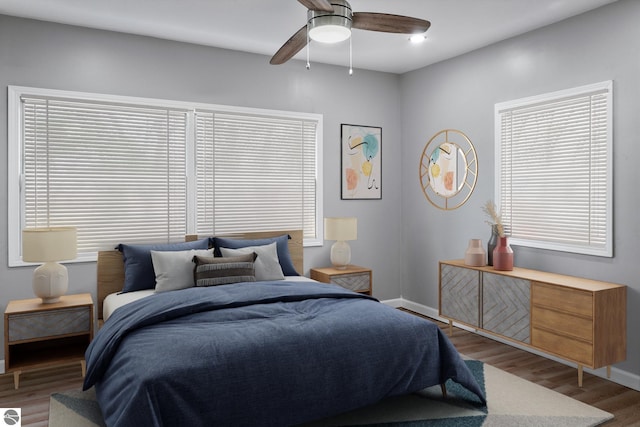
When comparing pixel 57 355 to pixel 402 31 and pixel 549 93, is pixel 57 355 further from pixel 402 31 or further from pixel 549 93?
pixel 549 93

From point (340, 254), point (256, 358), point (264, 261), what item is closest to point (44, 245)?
point (264, 261)

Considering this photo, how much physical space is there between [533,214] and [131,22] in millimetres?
3761

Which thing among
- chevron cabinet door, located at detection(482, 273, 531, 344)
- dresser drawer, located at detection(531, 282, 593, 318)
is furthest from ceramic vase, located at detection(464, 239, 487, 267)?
dresser drawer, located at detection(531, 282, 593, 318)

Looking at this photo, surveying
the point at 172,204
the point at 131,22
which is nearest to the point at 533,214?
the point at 172,204

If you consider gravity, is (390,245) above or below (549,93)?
below

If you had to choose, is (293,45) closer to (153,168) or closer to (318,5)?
(318,5)

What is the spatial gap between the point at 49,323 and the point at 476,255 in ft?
11.5

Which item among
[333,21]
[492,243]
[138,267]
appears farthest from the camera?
[492,243]

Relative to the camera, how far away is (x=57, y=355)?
11.9ft

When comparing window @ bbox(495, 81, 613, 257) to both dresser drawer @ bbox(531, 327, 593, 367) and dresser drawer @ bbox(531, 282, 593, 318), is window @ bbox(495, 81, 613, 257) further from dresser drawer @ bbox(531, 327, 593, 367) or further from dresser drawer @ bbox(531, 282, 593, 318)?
dresser drawer @ bbox(531, 327, 593, 367)

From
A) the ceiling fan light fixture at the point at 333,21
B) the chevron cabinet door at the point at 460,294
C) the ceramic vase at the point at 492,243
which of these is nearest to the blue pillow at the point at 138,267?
the ceiling fan light fixture at the point at 333,21

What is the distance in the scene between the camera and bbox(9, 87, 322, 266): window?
386 cm

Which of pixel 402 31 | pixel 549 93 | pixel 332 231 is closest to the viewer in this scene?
pixel 402 31

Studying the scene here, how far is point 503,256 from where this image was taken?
4.06m
